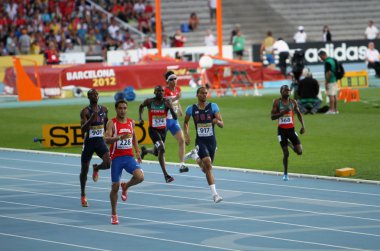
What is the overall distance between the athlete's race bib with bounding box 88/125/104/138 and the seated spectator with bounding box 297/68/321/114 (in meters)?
15.8

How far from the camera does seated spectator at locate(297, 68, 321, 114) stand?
32781 millimetres

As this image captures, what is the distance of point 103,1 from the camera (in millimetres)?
53531

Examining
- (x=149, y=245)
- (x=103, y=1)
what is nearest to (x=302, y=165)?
(x=149, y=245)

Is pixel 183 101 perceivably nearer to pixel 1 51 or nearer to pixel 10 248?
pixel 1 51

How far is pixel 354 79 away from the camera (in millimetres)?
42500

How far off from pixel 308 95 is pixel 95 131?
52.2 feet

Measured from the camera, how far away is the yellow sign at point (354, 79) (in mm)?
42125

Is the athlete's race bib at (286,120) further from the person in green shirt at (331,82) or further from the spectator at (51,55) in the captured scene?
the spectator at (51,55)

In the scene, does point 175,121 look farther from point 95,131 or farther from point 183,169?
point 95,131

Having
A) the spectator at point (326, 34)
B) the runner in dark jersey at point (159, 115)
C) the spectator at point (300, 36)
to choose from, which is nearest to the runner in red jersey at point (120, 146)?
the runner in dark jersey at point (159, 115)

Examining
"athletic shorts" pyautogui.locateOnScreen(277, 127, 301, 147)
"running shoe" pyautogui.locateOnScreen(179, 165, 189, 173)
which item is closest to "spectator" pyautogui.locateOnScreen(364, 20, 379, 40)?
"running shoe" pyautogui.locateOnScreen(179, 165, 189, 173)

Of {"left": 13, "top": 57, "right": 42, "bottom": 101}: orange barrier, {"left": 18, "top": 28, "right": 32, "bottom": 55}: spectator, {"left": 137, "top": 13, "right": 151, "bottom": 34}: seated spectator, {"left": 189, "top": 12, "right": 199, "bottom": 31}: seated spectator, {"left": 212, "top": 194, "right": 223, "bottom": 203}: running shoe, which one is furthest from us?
{"left": 189, "top": 12, "right": 199, "bottom": 31}: seated spectator

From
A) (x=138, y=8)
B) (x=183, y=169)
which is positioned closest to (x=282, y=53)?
(x=138, y=8)

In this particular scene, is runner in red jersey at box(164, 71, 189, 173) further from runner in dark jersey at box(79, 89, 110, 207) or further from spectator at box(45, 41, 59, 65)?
spectator at box(45, 41, 59, 65)
